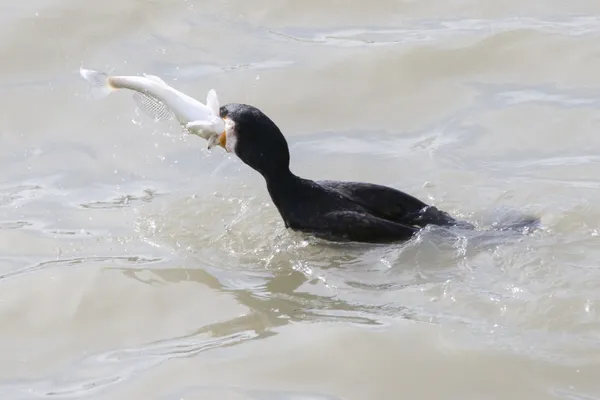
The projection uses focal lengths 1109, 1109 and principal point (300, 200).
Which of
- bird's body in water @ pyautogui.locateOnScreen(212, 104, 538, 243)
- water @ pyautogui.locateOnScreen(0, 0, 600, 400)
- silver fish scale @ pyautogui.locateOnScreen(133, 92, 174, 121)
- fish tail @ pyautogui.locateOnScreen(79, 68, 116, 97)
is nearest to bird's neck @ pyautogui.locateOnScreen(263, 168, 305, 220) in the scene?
bird's body in water @ pyautogui.locateOnScreen(212, 104, 538, 243)

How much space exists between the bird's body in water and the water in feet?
0.30

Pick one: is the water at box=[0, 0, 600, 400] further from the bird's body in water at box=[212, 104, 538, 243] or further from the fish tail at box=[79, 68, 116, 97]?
the fish tail at box=[79, 68, 116, 97]

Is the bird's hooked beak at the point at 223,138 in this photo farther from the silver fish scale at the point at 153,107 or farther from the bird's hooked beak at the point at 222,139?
the silver fish scale at the point at 153,107

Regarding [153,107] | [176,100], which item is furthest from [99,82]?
A: [176,100]

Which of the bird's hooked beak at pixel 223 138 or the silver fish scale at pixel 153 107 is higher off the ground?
→ the silver fish scale at pixel 153 107

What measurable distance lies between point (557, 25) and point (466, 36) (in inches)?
28.6

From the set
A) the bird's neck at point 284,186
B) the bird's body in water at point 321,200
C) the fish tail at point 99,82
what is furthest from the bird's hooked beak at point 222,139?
the fish tail at point 99,82

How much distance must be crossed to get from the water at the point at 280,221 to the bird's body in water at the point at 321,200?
3.6 inches

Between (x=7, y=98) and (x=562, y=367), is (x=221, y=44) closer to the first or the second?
(x=7, y=98)

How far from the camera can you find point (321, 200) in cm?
569

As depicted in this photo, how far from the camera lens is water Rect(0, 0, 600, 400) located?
4.50m

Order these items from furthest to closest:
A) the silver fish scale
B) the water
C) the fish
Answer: the silver fish scale → the fish → the water

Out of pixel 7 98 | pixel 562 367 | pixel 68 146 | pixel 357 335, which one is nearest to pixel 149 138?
pixel 68 146

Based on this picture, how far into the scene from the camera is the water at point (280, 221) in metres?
4.50
